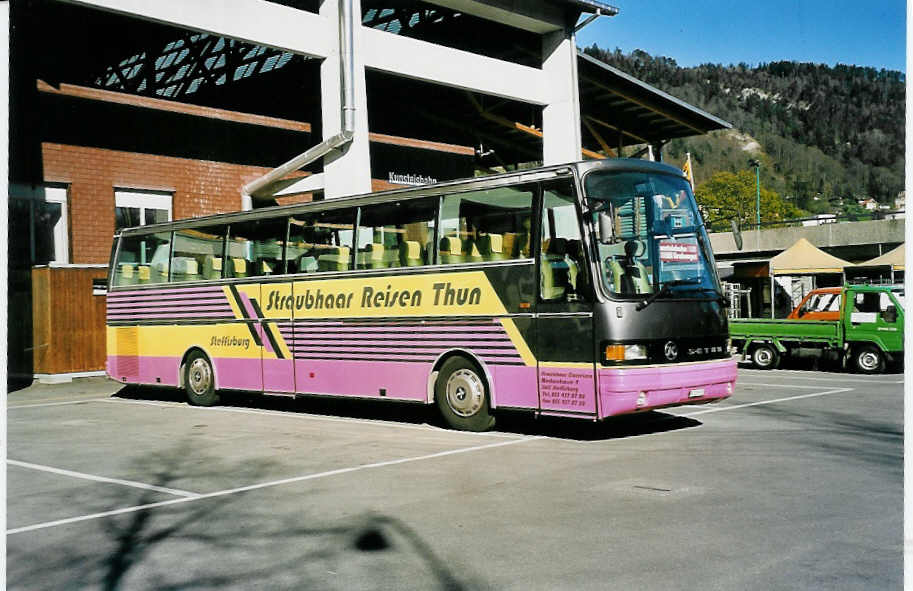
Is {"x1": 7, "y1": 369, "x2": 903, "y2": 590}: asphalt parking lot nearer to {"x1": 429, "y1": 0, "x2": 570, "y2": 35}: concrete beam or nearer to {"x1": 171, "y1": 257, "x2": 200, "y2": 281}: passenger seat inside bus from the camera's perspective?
{"x1": 171, "y1": 257, "x2": 200, "y2": 281}: passenger seat inside bus

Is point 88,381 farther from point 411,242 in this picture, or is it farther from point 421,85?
point 421,85

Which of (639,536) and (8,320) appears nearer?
(639,536)

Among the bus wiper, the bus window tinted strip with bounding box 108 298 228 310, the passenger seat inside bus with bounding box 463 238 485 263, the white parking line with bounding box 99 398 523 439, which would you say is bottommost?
the white parking line with bounding box 99 398 523 439

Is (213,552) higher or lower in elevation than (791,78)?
lower

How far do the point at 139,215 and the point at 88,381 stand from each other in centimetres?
438

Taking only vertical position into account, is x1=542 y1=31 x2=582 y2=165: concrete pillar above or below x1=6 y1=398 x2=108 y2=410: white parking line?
above

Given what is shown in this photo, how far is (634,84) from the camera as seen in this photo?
2855 centimetres

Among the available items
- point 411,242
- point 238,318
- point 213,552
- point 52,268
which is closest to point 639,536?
point 213,552

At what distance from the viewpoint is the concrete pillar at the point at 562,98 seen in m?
24.2

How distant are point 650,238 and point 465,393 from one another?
283 cm

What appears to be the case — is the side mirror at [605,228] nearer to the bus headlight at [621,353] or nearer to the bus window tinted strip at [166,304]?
the bus headlight at [621,353]

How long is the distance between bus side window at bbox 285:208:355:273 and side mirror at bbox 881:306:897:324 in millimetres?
12258

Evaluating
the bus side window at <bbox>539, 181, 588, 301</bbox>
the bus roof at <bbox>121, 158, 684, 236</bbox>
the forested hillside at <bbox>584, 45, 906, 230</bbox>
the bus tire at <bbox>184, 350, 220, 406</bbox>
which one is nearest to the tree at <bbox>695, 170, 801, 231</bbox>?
the forested hillside at <bbox>584, 45, 906, 230</bbox>

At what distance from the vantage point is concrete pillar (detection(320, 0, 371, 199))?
19906 millimetres
